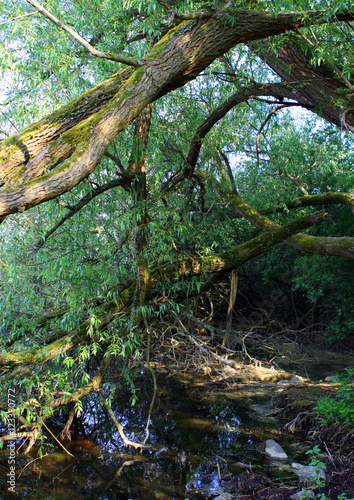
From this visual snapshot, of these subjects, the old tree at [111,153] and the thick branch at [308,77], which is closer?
the old tree at [111,153]

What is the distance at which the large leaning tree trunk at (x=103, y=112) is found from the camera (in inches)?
88.4

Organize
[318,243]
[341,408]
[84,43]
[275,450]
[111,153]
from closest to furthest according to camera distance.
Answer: [84,43] → [341,408] → [275,450] → [111,153] → [318,243]

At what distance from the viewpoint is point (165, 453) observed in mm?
4215

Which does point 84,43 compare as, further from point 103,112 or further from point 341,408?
point 341,408

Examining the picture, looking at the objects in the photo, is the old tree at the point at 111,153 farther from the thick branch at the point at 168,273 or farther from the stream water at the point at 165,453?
the stream water at the point at 165,453

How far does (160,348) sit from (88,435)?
130 inches

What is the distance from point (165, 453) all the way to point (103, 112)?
352 centimetres

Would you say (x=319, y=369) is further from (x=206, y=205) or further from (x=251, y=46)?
(x=251, y=46)

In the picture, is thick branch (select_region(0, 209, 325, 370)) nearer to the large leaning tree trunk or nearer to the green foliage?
the large leaning tree trunk

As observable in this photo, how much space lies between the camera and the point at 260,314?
972 cm

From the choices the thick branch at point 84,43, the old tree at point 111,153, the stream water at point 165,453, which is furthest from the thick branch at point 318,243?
the thick branch at point 84,43

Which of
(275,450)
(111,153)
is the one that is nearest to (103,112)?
(111,153)

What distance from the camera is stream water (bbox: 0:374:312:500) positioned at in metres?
3.52

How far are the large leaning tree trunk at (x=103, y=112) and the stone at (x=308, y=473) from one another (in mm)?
2921
